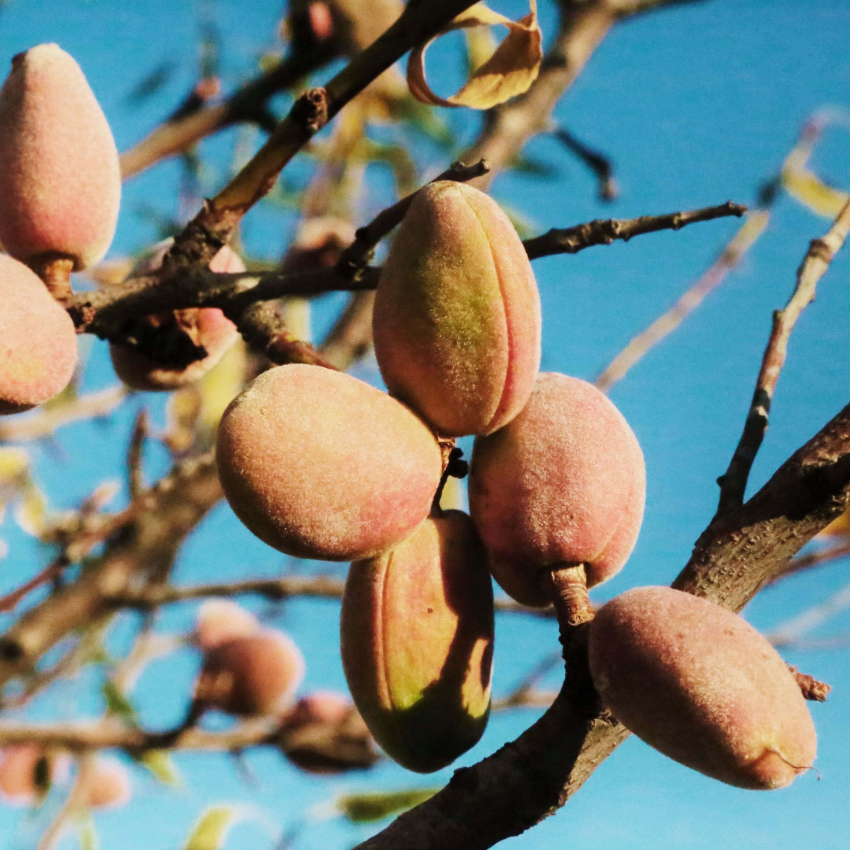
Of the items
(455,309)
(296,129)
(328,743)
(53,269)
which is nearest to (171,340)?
(53,269)

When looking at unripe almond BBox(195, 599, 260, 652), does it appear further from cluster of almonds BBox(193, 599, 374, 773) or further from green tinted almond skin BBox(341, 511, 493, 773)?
green tinted almond skin BBox(341, 511, 493, 773)

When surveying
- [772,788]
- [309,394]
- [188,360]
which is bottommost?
[772,788]

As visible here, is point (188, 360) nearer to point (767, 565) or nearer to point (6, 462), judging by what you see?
point (767, 565)

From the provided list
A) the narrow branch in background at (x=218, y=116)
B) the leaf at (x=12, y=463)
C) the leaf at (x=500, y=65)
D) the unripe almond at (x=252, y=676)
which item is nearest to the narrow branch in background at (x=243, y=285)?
the leaf at (x=500, y=65)

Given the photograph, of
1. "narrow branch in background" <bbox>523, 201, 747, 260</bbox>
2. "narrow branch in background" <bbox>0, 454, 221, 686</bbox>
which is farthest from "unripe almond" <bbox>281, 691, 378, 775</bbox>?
"narrow branch in background" <bbox>523, 201, 747, 260</bbox>

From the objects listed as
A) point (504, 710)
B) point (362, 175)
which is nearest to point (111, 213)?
point (504, 710)

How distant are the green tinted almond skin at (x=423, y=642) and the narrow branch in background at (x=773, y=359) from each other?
0.18 m

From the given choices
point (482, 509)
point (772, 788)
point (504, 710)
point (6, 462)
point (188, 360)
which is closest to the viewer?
point (772, 788)

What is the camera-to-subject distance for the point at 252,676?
178 cm

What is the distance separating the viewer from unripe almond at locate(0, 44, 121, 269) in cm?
84

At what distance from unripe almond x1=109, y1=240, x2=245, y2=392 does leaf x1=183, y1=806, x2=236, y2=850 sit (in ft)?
2.86

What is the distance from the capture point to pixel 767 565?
2.27ft

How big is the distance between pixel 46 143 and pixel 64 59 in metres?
0.10

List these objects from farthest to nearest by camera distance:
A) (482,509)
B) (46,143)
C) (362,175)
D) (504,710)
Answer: (362,175), (504,710), (46,143), (482,509)
